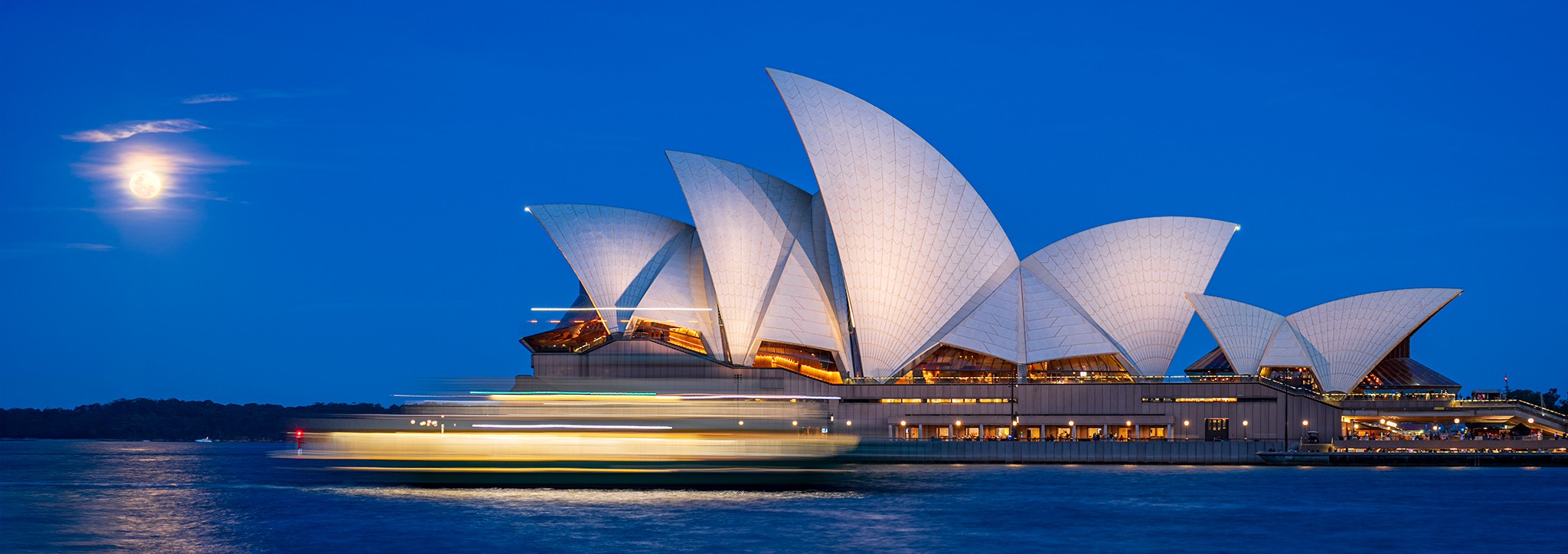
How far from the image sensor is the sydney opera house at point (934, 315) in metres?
71.2

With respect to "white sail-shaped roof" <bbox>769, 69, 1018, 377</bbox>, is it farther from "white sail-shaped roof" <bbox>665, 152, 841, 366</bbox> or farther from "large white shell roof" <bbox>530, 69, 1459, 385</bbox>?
"white sail-shaped roof" <bbox>665, 152, 841, 366</bbox>

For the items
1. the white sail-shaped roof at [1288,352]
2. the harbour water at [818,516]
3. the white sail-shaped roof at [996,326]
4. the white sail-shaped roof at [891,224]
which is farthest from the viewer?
the white sail-shaped roof at [1288,352]

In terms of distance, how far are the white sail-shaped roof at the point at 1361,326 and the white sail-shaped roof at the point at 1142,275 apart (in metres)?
8.29

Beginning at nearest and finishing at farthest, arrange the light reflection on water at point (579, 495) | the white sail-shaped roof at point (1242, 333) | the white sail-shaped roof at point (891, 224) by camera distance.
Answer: the light reflection on water at point (579, 495) < the white sail-shaped roof at point (891, 224) < the white sail-shaped roof at point (1242, 333)

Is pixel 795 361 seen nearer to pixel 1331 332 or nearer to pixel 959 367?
pixel 959 367

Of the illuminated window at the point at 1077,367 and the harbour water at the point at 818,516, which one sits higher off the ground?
the illuminated window at the point at 1077,367

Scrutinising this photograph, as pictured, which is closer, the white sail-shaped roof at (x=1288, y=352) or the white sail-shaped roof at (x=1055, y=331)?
the white sail-shaped roof at (x=1055, y=331)

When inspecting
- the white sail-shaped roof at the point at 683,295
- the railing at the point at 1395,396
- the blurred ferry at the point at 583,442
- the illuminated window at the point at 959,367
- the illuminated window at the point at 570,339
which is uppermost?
the white sail-shaped roof at the point at 683,295

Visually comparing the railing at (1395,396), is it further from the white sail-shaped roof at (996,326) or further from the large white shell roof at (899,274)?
the white sail-shaped roof at (996,326)

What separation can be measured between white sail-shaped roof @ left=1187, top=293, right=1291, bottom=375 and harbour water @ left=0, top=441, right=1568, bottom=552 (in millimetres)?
23628

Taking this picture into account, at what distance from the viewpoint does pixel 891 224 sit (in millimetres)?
69875

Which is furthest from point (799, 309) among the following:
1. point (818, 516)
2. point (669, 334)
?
point (818, 516)

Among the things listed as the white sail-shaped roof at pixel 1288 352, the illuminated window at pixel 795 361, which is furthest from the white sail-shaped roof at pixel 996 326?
the white sail-shaped roof at pixel 1288 352

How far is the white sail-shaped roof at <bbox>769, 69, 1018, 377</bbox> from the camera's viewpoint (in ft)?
220
